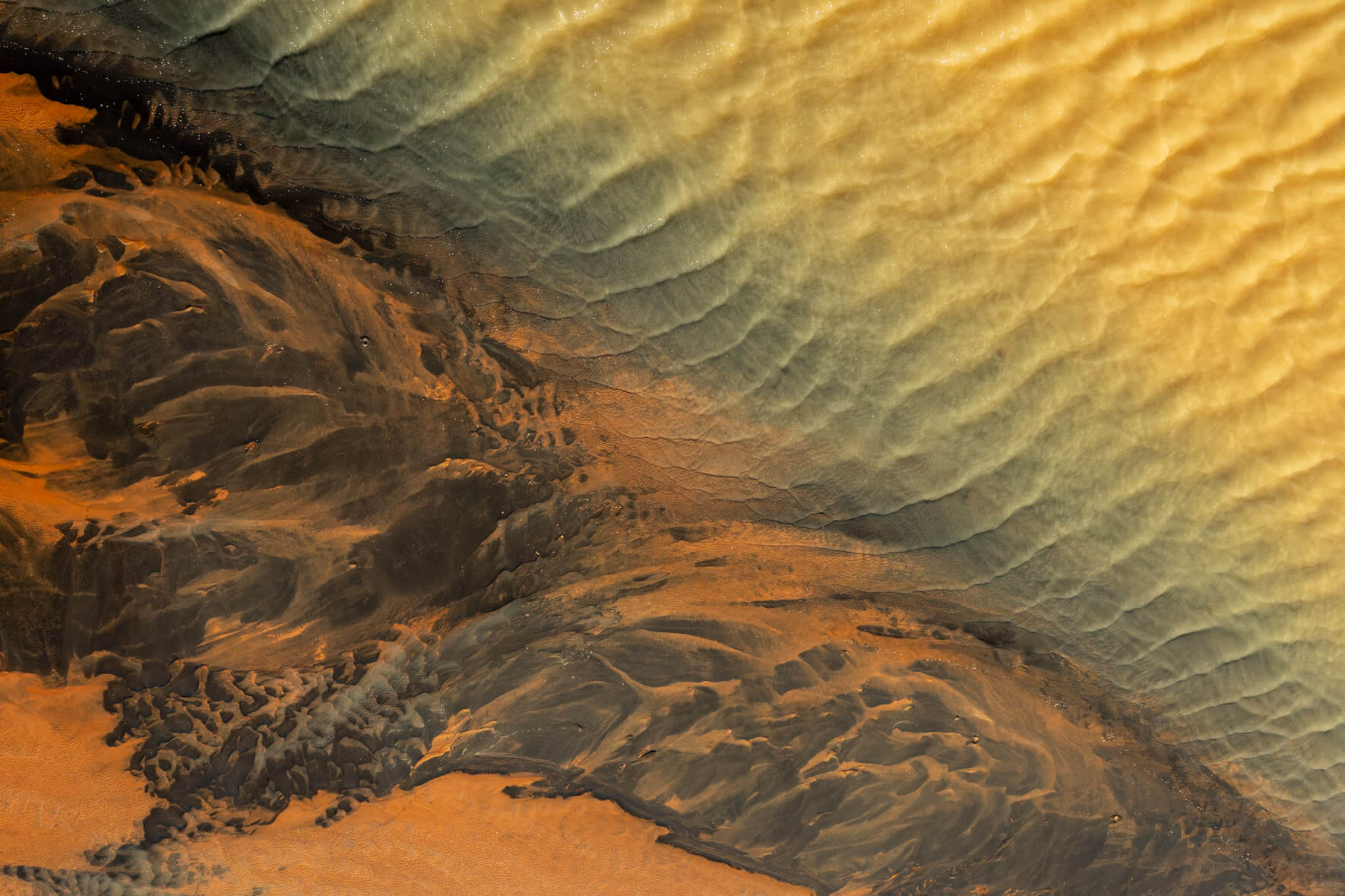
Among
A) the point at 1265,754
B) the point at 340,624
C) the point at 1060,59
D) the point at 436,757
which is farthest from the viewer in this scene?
the point at 1265,754

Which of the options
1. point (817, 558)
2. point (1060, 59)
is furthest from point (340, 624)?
point (1060, 59)

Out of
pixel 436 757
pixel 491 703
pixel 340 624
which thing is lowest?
pixel 436 757

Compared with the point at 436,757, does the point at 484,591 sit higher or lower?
higher

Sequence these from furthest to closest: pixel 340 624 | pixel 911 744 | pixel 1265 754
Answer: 1. pixel 1265 754
2. pixel 911 744
3. pixel 340 624

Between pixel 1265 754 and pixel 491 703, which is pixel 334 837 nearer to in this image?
pixel 491 703

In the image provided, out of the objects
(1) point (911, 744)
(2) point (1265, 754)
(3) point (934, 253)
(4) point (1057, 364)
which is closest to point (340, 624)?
(1) point (911, 744)

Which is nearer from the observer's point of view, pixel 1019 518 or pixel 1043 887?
pixel 1019 518

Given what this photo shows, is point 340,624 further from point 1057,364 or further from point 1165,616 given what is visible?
point 1165,616
